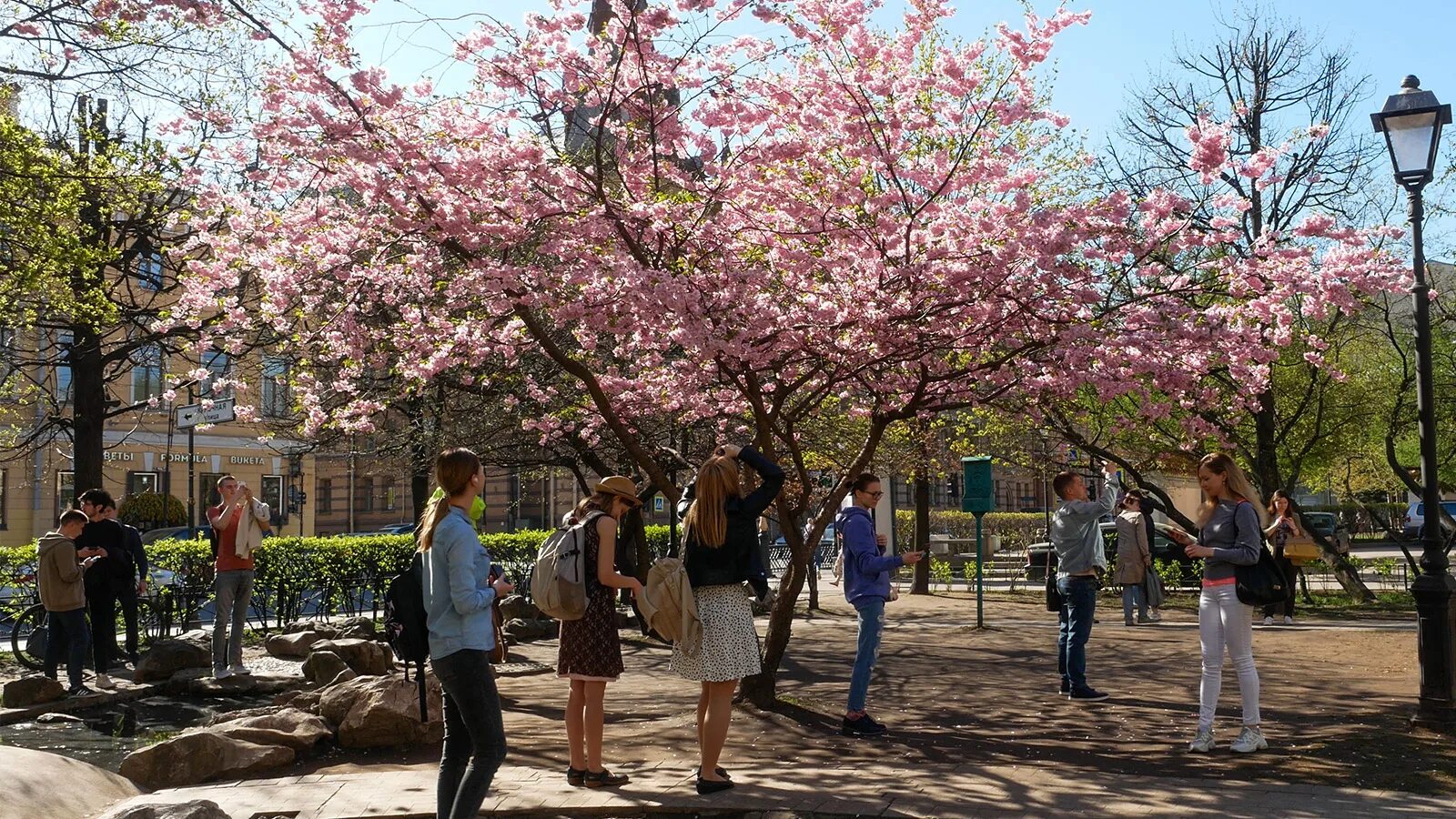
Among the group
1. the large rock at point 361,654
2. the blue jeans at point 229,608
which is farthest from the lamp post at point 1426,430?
the blue jeans at point 229,608

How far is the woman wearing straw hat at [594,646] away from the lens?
6.94m

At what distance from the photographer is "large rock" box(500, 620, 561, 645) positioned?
17.4 metres

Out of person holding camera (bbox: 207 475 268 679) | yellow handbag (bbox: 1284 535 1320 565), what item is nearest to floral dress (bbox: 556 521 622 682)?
person holding camera (bbox: 207 475 268 679)

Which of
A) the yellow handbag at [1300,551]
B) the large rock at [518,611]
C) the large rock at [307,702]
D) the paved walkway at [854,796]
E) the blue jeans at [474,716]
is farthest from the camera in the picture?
the large rock at [518,611]

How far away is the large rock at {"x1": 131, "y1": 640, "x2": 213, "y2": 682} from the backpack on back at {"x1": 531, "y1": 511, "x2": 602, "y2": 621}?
7.74 meters

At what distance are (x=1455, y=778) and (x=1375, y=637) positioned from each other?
9390 mm

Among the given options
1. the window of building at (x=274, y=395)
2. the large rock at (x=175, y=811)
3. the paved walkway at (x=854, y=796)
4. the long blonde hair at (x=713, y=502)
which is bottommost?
the paved walkway at (x=854, y=796)

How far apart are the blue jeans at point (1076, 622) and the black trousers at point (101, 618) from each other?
914 centimetres

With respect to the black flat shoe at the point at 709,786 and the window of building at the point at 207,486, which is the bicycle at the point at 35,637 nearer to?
the black flat shoe at the point at 709,786

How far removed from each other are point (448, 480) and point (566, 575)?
1.38m

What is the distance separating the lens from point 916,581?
26453 mm

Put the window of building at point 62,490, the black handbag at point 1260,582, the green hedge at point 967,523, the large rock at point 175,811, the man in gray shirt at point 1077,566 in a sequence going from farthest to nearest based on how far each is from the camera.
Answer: the green hedge at point 967,523
the window of building at point 62,490
the man in gray shirt at point 1077,566
the black handbag at point 1260,582
the large rock at point 175,811

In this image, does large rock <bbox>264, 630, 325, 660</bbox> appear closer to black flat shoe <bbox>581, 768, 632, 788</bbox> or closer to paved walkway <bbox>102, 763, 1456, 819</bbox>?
paved walkway <bbox>102, 763, 1456, 819</bbox>

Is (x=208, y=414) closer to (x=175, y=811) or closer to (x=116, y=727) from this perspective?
(x=116, y=727)
